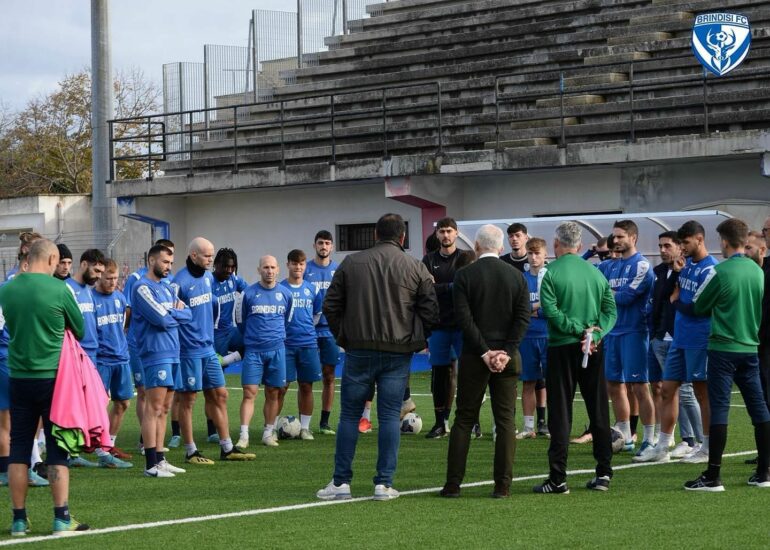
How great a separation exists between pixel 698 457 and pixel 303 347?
4560mm

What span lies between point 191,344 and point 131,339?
161 centimetres

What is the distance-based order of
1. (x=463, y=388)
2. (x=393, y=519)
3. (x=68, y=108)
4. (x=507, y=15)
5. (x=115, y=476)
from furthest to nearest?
(x=68, y=108), (x=507, y=15), (x=115, y=476), (x=463, y=388), (x=393, y=519)

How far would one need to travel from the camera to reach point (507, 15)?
88.9 ft

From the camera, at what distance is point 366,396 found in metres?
9.33

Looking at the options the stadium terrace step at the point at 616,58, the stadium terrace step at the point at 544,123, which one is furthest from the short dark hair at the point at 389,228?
the stadium terrace step at the point at 616,58

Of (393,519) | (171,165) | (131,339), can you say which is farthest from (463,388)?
(171,165)

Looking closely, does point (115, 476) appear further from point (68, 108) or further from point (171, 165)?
point (68, 108)

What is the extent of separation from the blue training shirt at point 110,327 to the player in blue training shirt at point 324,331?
248cm

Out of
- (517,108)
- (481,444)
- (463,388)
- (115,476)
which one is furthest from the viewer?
(517,108)

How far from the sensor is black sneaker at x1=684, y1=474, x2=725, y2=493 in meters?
9.17

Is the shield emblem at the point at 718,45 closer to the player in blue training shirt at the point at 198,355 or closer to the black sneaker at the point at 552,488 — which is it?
the player in blue training shirt at the point at 198,355

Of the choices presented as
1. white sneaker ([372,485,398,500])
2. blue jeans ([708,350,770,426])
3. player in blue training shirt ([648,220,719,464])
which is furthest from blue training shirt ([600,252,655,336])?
white sneaker ([372,485,398,500])

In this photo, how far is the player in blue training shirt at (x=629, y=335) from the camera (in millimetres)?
11312

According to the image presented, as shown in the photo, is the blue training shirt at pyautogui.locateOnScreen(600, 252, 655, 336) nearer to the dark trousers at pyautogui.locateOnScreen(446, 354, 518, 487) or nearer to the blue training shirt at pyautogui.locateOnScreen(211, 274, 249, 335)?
the dark trousers at pyautogui.locateOnScreen(446, 354, 518, 487)
